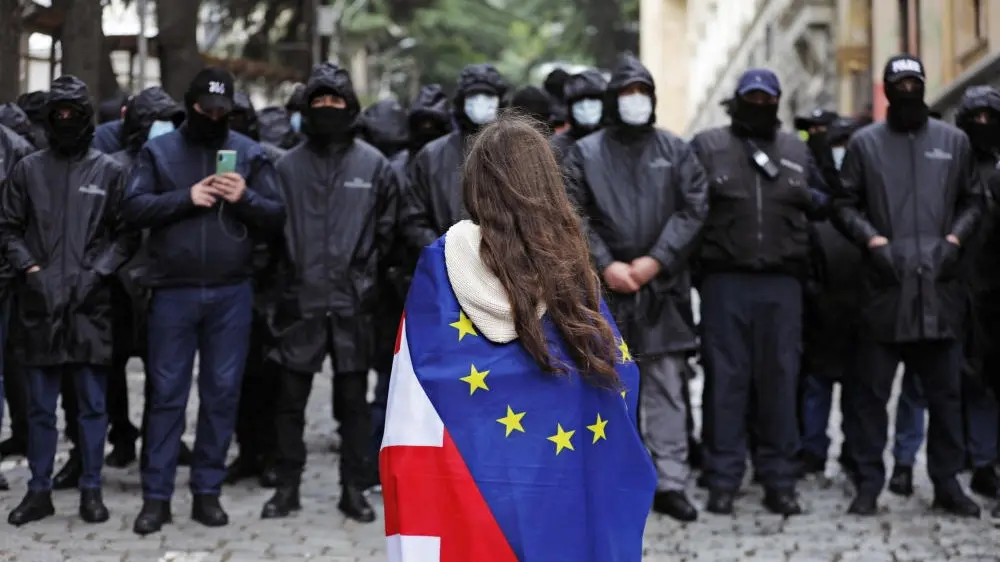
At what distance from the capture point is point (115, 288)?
9898 mm

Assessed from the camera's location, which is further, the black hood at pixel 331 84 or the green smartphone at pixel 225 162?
the black hood at pixel 331 84

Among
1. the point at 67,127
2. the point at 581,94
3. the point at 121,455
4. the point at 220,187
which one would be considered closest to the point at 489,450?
the point at 220,187

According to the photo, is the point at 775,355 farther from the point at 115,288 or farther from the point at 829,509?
the point at 115,288

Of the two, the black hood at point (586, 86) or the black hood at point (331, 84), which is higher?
the black hood at point (586, 86)

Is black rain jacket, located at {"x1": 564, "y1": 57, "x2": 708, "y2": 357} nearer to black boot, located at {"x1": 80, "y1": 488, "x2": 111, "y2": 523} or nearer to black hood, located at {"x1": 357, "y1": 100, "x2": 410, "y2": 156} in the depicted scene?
black hood, located at {"x1": 357, "y1": 100, "x2": 410, "y2": 156}

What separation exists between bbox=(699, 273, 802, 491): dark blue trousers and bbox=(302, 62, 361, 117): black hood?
2.40m

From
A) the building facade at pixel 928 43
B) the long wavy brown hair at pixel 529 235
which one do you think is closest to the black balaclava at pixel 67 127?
the long wavy brown hair at pixel 529 235

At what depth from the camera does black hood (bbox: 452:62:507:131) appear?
381 inches

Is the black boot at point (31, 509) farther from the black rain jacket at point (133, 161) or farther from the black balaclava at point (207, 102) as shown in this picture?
the black balaclava at point (207, 102)

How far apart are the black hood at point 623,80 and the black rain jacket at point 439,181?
2.59 ft

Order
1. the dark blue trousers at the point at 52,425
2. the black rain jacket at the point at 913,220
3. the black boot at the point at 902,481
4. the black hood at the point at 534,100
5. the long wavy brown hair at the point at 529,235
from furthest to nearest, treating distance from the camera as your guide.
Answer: the black hood at the point at 534,100 → the black boot at the point at 902,481 → the black rain jacket at the point at 913,220 → the dark blue trousers at the point at 52,425 → the long wavy brown hair at the point at 529,235

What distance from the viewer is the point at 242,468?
1038 centimetres

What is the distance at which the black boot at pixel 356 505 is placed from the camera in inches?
347

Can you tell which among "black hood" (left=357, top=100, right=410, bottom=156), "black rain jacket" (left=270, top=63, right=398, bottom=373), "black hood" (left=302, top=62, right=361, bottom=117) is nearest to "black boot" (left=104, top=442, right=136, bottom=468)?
"black rain jacket" (left=270, top=63, right=398, bottom=373)
